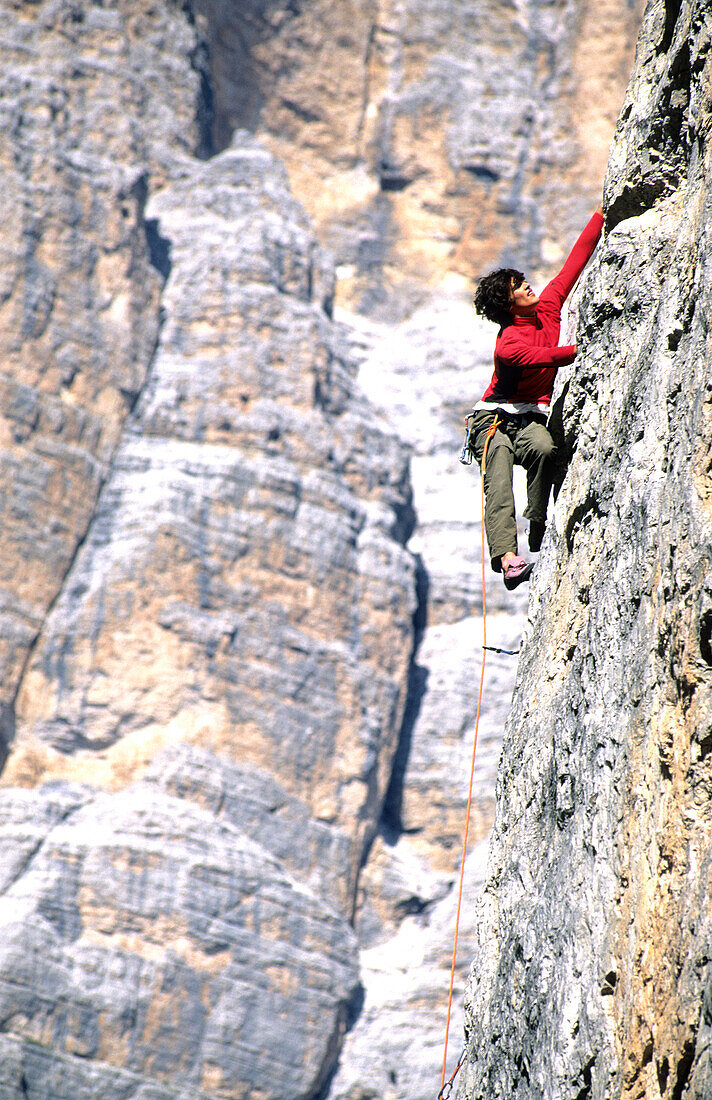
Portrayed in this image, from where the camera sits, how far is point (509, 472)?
771cm

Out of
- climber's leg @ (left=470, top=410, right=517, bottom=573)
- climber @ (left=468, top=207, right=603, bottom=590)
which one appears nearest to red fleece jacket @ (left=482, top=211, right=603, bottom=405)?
A: climber @ (left=468, top=207, right=603, bottom=590)

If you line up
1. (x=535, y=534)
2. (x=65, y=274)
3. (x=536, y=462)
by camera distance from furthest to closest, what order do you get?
(x=65, y=274) < (x=535, y=534) < (x=536, y=462)

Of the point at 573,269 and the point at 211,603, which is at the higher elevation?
the point at 211,603

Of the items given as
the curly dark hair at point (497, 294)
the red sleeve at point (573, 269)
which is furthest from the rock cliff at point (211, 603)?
the red sleeve at point (573, 269)

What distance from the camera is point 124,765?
3712cm

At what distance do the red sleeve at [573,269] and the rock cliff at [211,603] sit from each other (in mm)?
29368

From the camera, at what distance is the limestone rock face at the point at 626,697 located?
485cm

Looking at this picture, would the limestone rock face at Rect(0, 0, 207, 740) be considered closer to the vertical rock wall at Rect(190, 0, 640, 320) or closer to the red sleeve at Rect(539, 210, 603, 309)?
the vertical rock wall at Rect(190, 0, 640, 320)

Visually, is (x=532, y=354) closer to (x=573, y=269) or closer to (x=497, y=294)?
(x=497, y=294)

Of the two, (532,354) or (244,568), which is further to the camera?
(244,568)

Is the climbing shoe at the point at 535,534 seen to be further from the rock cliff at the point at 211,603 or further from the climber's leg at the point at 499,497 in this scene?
the rock cliff at the point at 211,603

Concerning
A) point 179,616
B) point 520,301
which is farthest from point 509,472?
point 179,616

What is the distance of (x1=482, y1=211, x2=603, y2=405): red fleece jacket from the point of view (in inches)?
301

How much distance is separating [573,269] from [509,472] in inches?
54.0
